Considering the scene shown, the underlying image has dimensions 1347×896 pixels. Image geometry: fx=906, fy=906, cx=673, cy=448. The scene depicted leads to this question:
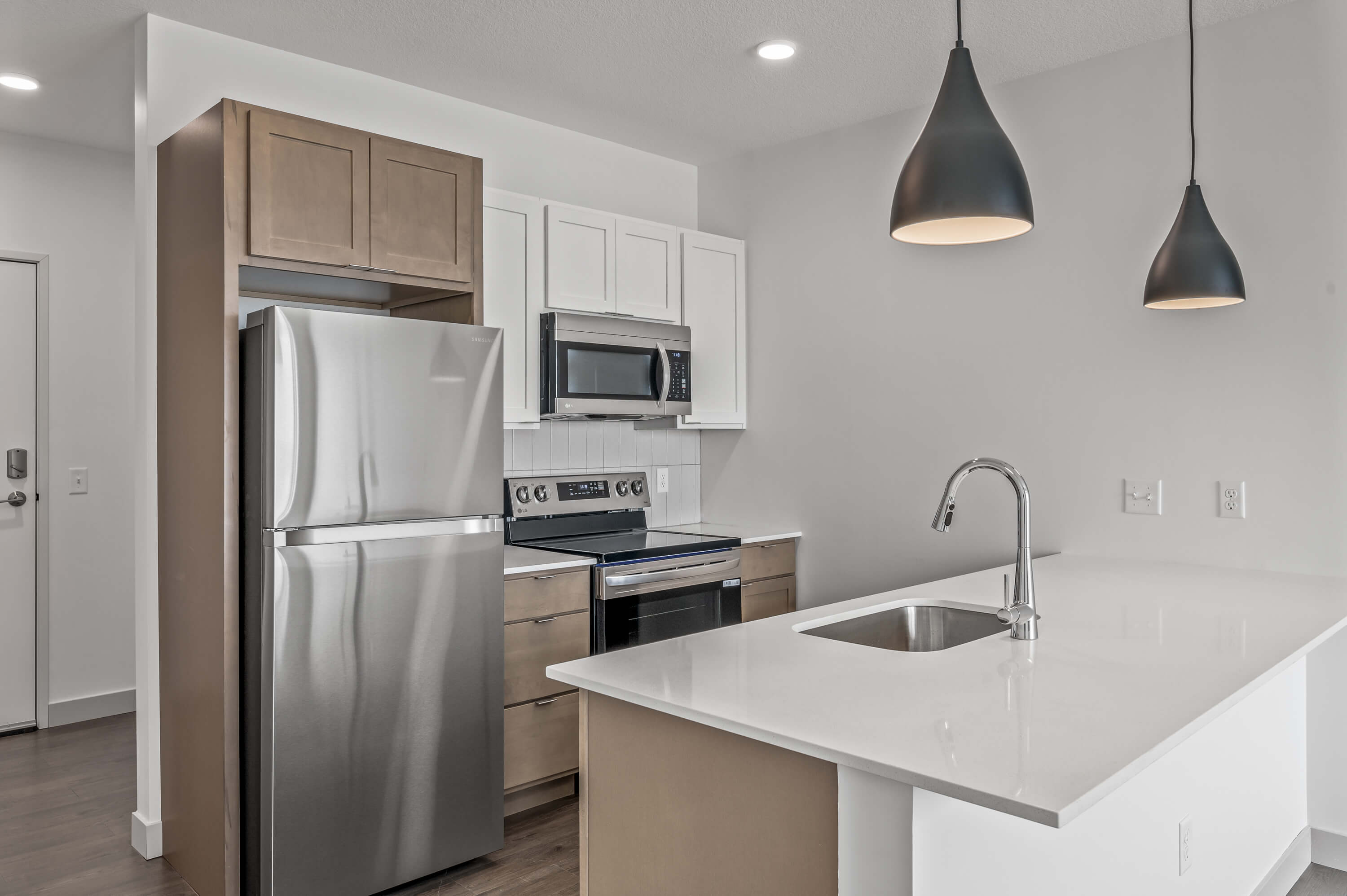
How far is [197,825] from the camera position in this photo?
259 cm

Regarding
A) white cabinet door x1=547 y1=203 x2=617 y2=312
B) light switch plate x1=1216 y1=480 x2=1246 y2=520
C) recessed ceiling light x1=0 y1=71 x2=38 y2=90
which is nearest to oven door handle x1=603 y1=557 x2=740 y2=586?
white cabinet door x1=547 y1=203 x2=617 y2=312

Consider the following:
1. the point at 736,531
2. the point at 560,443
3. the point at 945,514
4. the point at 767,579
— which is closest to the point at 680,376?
the point at 560,443

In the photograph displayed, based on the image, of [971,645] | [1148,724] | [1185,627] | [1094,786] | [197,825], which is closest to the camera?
Answer: [1094,786]

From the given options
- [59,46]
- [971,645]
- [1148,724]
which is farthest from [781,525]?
[59,46]

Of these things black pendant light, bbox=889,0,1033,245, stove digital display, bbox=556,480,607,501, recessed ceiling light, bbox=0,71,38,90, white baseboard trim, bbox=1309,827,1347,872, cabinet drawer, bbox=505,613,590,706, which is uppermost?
recessed ceiling light, bbox=0,71,38,90

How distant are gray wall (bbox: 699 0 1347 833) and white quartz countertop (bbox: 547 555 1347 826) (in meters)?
0.26

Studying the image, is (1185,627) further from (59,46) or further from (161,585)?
(59,46)

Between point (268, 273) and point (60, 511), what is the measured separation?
238cm

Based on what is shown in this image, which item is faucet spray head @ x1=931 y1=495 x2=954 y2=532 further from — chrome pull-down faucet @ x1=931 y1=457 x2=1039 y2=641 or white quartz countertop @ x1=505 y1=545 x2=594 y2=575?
white quartz countertop @ x1=505 y1=545 x2=594 y2=575

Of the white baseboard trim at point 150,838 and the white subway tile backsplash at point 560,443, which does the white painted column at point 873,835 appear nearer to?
the white baseboard trim at point 150,838

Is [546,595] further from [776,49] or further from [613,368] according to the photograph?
[776,49]

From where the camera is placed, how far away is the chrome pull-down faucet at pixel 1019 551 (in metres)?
1.86

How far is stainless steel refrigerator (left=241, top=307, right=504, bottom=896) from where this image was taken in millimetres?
2357

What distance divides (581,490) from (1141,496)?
7.08 feet
